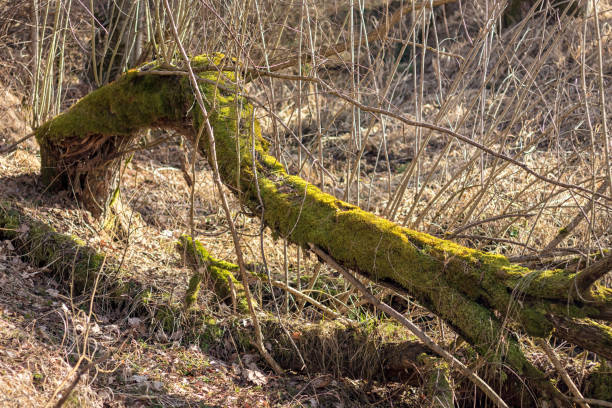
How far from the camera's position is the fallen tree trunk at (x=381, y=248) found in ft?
9.57

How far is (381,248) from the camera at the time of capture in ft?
10.9

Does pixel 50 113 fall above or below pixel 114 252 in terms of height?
above

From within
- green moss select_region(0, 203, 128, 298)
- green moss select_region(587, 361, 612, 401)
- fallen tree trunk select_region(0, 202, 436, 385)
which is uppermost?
green moss select_region(0, 203, 128, 298)

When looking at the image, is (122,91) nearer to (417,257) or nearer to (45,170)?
(45,170)

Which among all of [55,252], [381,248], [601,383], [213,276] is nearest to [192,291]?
[213,276]

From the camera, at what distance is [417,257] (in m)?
3.25

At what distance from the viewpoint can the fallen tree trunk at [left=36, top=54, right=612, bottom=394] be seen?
2.92 m

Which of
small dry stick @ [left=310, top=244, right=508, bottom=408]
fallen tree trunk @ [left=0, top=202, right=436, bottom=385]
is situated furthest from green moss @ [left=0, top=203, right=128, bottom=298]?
small dry stick @ [left=310, top=244, right=508, bottom=408]

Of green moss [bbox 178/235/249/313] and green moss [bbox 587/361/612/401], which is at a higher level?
green moss [bbox 178/235/249/313]

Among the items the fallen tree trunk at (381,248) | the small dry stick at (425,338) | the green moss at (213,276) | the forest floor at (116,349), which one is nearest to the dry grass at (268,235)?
the forest floor at (116,349)

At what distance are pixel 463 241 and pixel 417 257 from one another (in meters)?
1.90

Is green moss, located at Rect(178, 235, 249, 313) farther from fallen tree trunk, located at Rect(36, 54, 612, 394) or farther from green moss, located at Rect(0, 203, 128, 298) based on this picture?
fallen tree trunk, located at Rect(36, 54, 612, 394)

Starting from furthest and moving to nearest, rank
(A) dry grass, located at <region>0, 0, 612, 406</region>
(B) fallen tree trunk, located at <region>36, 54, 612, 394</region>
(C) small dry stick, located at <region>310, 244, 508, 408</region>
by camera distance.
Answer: (A) dry grass, located at <region>0, 0, 612, 406</region>, (C) small dry stick, located at <region>310, 244, 508, 408</region>, (B) fallen tree trunk, located at <region>36, 54, 612, 394</region>

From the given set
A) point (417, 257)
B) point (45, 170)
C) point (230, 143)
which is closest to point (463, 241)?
point (417, 257)
